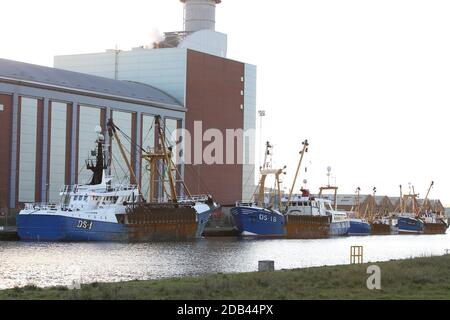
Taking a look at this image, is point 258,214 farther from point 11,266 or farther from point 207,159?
point 11,266

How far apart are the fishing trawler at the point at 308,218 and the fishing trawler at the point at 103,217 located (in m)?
26.0

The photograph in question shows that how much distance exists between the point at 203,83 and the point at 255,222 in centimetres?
3409

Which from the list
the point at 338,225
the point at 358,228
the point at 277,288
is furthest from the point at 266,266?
the point at 358,228

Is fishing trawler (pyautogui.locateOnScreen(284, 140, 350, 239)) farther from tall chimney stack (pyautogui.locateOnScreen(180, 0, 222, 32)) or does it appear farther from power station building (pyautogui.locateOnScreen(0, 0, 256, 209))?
tall chimney stack (pyautogui.locateOnScreen(180, 0, 222, 32))

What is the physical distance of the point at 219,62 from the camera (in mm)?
145250

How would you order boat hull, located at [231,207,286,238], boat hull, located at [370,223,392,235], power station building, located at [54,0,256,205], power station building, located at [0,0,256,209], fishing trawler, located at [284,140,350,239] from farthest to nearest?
boat hull, located at [370,223,392,235], power station building, located at [54,0,256,205], fishing trawler, located at [284,140,350,239], boat hull, located at [231,207,286,238], power station building, located at [0,0,256,209]

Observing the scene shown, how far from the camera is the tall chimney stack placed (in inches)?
6373

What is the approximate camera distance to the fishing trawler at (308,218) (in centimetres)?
12344

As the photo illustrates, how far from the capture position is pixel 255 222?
115812 millimetres

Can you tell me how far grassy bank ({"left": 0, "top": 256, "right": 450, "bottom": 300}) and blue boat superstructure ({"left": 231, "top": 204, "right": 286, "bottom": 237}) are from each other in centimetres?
7869

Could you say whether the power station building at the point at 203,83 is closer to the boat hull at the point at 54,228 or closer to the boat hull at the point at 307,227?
the boat hull at the point at 307,227

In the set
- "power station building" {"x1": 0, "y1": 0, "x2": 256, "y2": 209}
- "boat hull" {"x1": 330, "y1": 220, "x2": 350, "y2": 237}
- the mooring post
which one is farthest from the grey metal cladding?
the mooring post

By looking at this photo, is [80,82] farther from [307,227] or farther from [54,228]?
[54,228]
